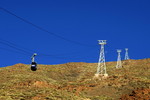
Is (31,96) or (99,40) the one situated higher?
(99,40)

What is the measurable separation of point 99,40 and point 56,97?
29.1 m

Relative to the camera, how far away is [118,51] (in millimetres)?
85875

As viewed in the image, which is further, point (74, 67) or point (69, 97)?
point (74, 67)

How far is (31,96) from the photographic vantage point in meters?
30.8

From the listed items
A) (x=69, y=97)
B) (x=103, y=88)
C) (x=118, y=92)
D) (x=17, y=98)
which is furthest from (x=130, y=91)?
(x=17, y=98)

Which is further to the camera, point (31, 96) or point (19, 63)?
point (19, 63)

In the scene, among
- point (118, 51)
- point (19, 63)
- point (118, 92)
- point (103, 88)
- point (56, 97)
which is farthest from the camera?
point (19, 63)

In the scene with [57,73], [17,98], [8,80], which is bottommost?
[17,98]

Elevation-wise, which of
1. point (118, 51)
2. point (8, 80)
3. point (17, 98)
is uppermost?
point (118, 51)

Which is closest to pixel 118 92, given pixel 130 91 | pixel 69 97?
pixel 130 91

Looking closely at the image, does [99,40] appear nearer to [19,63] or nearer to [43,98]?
[43,98]

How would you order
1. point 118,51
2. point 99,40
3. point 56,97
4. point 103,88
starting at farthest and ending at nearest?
point 118,51
point 99,40
point 103,88
point 56,97

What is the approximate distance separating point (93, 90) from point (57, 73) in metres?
43.5

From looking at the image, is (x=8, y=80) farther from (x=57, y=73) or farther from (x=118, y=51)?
(x=118, y=51)
